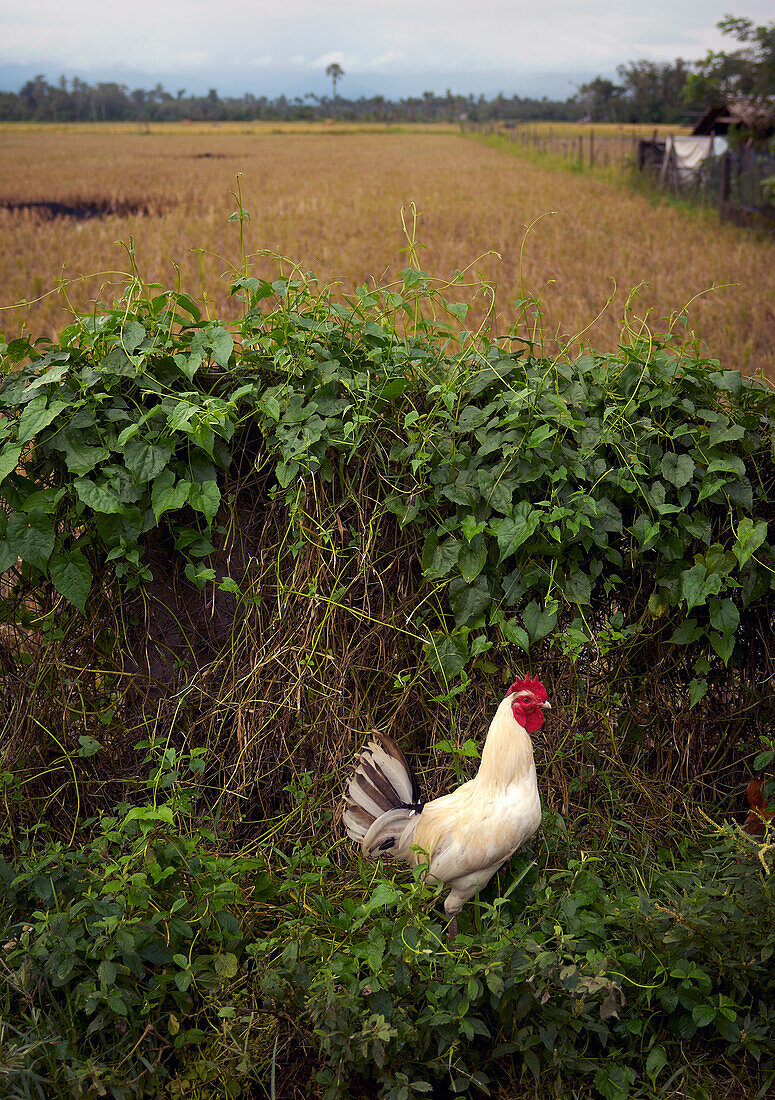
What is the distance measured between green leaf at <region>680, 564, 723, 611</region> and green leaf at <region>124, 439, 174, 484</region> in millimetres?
1518

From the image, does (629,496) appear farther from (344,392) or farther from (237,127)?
(237,127)

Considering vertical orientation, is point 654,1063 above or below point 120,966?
below

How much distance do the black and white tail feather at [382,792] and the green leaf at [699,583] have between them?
927 millimetres

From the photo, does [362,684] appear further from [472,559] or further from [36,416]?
[36,416]

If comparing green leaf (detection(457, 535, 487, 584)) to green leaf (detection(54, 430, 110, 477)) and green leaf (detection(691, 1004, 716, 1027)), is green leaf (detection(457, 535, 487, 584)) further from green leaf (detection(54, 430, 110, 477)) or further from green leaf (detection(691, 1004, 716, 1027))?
green leaf (detection(691, 1004, 716, 1027))

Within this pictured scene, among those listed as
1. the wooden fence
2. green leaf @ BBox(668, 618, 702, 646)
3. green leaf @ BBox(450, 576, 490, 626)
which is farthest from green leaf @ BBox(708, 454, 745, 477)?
the wooden fence

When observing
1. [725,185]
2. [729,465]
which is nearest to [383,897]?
[729,465]

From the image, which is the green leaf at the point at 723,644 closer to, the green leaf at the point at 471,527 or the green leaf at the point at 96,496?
the green leaf at the point at 471,527

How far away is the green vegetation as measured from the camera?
1.73 metres

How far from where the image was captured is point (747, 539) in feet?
6.85

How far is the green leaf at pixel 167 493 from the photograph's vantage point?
2.11 m

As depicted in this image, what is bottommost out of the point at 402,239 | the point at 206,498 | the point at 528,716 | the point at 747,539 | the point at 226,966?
the point at 226,966

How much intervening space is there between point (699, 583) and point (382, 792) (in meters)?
1.06

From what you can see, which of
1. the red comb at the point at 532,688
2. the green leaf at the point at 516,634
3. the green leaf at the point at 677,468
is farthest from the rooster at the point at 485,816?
the green leaf at the point at 677,468
